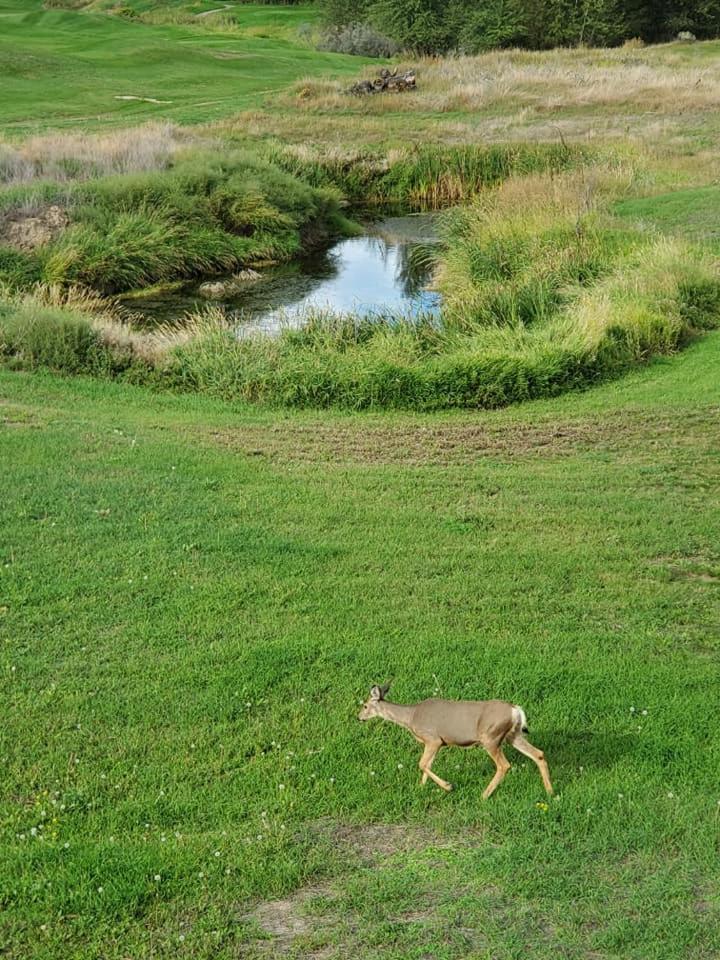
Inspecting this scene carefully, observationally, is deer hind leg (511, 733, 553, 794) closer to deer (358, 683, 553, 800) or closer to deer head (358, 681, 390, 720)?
deer (358, 683, 553, 800)

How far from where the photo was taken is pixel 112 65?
47094 mm

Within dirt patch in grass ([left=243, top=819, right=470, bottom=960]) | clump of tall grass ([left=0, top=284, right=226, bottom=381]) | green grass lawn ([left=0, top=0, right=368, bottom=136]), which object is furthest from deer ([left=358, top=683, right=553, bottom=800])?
green grass lawn ([left=0, top=0, right=368, bottom=136])

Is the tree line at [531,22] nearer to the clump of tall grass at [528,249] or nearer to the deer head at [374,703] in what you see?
the clump of tall grass at [528,249]

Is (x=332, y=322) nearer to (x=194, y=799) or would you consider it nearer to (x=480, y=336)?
(x=480, y=336)

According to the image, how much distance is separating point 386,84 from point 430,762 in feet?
136

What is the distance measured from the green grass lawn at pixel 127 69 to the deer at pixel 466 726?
1217 inches

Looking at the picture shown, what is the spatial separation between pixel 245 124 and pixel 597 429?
88.3 feet

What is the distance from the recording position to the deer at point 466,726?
5.34m

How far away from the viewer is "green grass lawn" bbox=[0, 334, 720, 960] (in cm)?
493

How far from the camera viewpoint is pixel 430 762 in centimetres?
564

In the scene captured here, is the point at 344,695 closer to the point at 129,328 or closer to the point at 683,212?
the point at 129,328

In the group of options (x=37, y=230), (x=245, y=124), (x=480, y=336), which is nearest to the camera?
(x=480, y=336)

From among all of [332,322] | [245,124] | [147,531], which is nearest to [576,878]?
[147,531]

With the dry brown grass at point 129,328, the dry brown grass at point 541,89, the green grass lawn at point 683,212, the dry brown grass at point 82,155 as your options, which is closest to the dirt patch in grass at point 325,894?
the dry brown grass at point 129,328
